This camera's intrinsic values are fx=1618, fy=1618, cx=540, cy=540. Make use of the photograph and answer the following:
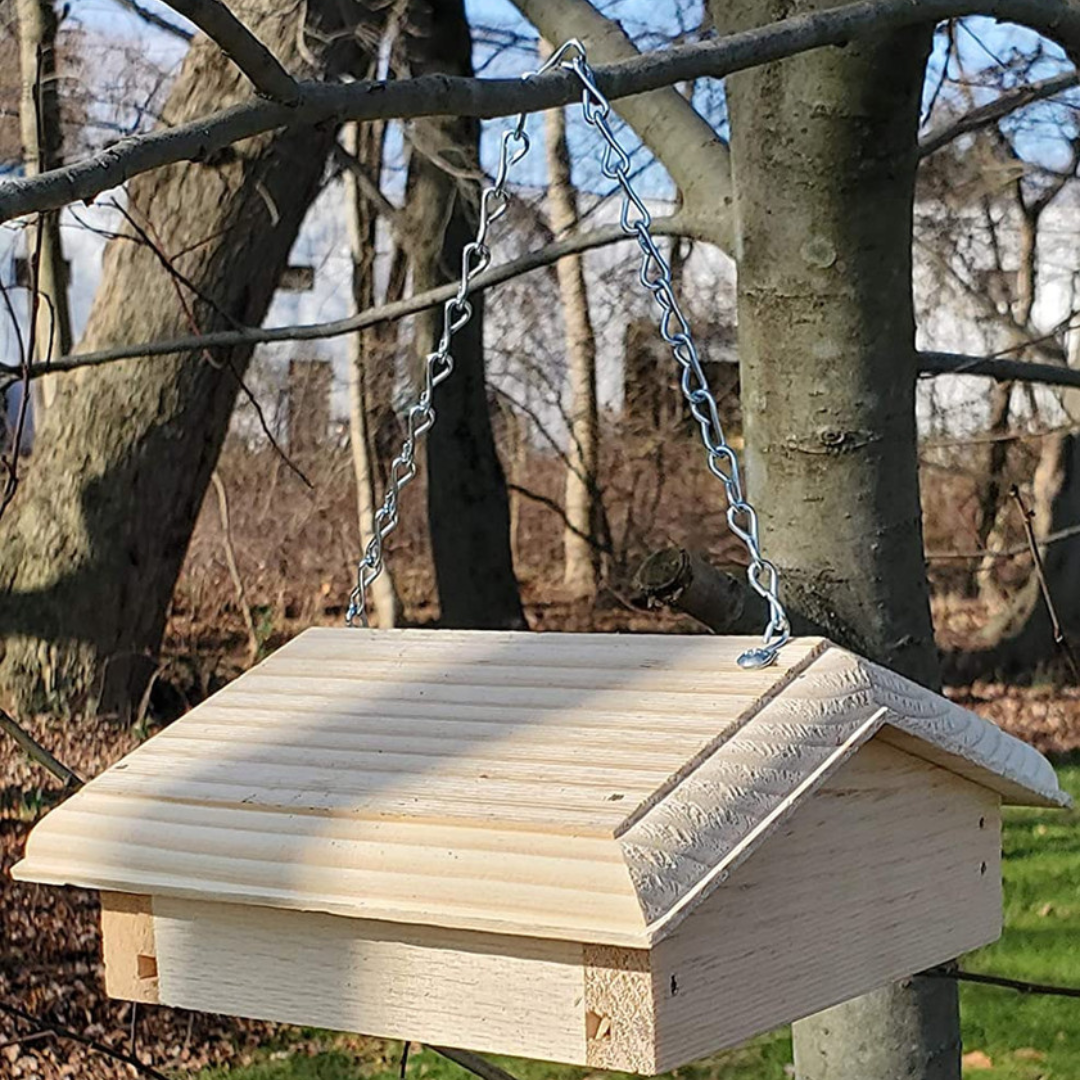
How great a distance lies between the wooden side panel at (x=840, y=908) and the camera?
131 cm

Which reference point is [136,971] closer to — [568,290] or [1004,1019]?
[1004,1019]

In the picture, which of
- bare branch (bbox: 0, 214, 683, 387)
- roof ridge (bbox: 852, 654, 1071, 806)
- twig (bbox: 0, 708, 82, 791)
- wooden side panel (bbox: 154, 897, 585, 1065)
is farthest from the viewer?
bare branch (bbox: 0, 214, 683, 387)

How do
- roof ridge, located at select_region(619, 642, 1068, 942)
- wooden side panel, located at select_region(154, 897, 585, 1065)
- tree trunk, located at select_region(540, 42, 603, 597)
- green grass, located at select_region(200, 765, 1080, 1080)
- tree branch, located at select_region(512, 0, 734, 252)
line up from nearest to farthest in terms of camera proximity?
roof ridge, located at select_region(619, 642, 1068, 942) < wooden side panel, located at select_region(154, 897, 585, 1065) < tree branch, located at select_region(512, 0, 734, 252) < green grass, located at select_region(200, 765, 1080, 1080) < tree trunk, located at select_region(540, 42, 603, 597)

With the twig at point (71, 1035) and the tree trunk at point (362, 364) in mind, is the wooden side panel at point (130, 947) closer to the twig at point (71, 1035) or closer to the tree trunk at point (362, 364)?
the twig at point (71, 1035)

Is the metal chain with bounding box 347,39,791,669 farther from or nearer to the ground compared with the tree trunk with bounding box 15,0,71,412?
nearer to the ground

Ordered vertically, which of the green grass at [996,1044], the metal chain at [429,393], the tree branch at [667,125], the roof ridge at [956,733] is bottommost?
the green grass at [996,1044]

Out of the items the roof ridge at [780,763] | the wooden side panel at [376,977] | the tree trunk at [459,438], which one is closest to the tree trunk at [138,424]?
the tree trunk at [459,438]

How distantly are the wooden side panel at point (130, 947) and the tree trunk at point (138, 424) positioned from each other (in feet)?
16.1

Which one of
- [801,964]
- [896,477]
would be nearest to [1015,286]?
[896,477]

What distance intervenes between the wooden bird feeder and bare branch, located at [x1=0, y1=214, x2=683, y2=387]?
27.9 inches

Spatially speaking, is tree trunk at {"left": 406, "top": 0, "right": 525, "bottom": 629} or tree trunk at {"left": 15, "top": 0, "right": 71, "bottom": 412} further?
tree trunk at {"left": 406, "top": 0, "right": 525, "bottom": 629}

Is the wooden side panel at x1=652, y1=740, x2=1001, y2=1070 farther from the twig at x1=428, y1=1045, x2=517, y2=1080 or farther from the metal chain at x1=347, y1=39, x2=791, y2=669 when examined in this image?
the twig at x1=428, y1=1045, x2=517, y2=1080

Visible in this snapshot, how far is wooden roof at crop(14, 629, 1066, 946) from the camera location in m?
1.21

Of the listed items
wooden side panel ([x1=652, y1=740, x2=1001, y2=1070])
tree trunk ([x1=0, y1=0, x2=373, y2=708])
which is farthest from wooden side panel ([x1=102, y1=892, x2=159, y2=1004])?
tree trunk ([x1=0, y1=0, x2=373, y2=708])
